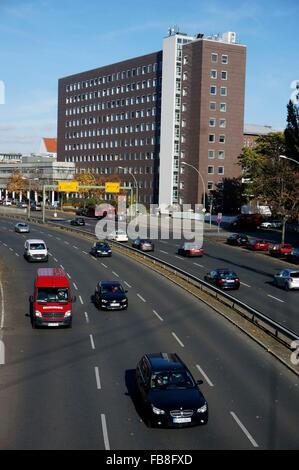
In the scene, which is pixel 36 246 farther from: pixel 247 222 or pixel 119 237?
pixel 247 222

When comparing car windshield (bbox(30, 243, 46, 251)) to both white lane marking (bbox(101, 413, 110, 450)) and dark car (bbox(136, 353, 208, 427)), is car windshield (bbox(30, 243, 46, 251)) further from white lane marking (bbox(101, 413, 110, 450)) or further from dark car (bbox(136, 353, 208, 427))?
white lane marking (bbox(101, 413, 110, 450))

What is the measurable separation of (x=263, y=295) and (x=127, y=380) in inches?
761

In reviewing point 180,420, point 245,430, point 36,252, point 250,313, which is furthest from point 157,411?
point 36,252

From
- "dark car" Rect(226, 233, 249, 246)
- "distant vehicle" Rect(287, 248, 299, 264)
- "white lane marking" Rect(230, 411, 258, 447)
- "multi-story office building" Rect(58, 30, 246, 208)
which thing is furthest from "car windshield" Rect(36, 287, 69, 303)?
"multi-story office building" Rect(58, 30, 246, 208)

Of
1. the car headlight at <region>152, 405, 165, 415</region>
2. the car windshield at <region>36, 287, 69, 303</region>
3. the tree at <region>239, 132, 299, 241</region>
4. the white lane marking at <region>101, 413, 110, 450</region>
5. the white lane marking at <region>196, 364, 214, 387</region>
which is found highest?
the tree at <region>239, 132, 299, 241</region>

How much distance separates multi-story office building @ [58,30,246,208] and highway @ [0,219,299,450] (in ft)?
241

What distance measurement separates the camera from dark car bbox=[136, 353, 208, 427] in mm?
16625

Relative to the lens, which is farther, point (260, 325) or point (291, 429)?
point (260, 325)

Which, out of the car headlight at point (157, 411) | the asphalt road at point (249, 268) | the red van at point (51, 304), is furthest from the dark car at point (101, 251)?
the car headlight at point (157, 411)

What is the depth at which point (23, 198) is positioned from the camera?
568ft

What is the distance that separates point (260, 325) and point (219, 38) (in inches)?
3996

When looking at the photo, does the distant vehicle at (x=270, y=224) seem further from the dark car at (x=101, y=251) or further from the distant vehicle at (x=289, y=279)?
the distant vehicle at (x=289, y=279)

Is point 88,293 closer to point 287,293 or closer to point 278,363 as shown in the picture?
point 287,293
